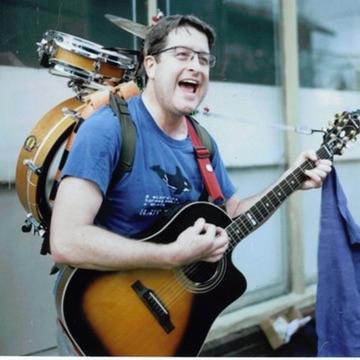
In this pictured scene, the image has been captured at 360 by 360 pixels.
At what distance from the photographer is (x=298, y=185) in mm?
1784

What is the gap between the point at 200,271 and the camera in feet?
→ 5.42

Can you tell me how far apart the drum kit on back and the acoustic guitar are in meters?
0.23

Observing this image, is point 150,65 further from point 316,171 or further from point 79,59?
point 316,171

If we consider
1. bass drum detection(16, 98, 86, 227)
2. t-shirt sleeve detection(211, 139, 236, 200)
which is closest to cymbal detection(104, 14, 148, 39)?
bass drum detection(16, 98, 86, 227)

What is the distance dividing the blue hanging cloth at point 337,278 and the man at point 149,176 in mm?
104

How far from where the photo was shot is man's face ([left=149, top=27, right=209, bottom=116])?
162cm

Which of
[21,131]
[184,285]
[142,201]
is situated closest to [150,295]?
[184,285]

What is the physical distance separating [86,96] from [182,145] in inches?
12.2

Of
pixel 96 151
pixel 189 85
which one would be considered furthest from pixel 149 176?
pixel 189 85

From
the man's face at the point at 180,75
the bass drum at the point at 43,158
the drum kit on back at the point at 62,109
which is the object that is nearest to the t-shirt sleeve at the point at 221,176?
the man's face at the point at 180,75

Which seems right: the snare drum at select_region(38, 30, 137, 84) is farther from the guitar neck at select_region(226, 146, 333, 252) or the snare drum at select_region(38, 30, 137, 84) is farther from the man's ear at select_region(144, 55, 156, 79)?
the guitar neck at select_region(226, 146, 333, 252)

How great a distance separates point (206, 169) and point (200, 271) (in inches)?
11.9

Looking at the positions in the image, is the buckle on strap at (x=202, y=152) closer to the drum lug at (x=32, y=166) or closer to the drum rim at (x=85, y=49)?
the drum rim at (x=85, y=49)

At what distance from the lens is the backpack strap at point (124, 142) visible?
1.50m
